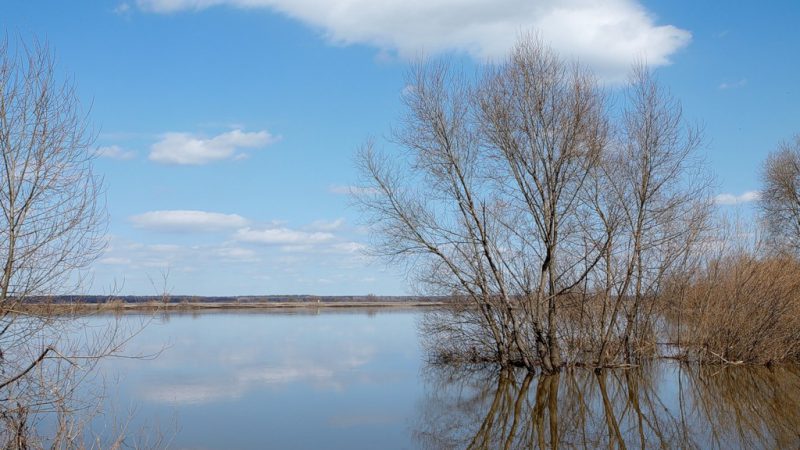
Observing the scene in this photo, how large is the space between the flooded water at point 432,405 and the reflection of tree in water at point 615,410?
0.02 meters

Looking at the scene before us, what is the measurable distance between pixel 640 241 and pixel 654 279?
1.48 metres

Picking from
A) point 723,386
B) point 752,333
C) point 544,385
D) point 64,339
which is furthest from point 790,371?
point 64,339

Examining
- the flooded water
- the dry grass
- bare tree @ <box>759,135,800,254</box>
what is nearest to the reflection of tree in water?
the flooded water

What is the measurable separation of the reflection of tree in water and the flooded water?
23mm

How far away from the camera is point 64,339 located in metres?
10.5

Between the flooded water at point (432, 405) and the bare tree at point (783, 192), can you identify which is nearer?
the flooded water at point (432, 405)

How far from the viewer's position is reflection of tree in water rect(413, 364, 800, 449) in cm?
1096

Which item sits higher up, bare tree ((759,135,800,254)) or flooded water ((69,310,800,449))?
bare tree ((759,135,800,254))

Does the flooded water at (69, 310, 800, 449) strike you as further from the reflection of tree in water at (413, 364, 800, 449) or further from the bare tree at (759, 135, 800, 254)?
the bare tree at (759, 135, 800, 254)

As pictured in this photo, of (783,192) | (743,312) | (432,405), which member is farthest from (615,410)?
(783,192)

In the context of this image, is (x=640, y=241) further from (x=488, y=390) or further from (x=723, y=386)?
(x=488, y=390)

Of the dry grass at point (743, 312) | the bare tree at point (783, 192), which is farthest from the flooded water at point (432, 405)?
the bare tree at point (783, 192)

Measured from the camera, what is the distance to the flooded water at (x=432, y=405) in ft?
36.7

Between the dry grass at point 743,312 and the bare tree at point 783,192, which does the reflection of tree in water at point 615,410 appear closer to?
the dry grass at point 743,312
